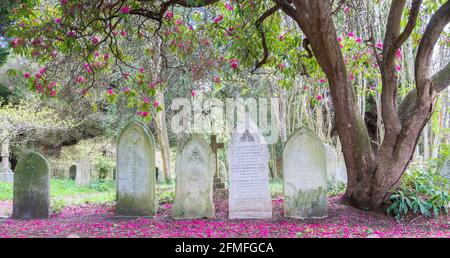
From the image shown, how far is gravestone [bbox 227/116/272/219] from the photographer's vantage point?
6.84m

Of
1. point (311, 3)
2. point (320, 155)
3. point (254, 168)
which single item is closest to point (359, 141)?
point (320, 155)

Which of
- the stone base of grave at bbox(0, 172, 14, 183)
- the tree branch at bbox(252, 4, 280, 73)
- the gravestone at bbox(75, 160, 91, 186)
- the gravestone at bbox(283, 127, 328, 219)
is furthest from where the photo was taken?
the stone base of grave at bbox(0, 172, 14, 183)

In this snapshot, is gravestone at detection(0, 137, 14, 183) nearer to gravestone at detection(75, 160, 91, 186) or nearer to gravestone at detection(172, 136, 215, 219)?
gravestone at detection(75, 160, 91, 186)

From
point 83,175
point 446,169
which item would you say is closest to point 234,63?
point 446,169

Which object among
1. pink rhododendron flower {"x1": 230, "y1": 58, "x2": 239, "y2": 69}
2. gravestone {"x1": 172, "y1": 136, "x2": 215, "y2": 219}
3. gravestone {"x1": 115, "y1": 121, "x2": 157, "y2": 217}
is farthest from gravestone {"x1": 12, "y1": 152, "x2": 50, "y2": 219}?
pink rhododendron flower {"x1": 230, "y1": 58, "x2": 239, "y2": 69}

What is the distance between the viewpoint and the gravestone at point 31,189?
690cm

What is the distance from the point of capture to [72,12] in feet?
20.5

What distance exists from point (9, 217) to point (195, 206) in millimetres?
3413

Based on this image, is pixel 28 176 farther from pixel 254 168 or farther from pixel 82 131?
pixel 82 131

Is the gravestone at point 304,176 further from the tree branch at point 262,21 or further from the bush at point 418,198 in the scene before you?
the tree branch at point 262,21

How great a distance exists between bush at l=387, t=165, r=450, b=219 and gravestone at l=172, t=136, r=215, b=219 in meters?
3.07

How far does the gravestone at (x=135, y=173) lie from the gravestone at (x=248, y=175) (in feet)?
4.68

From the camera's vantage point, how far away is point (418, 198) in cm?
653

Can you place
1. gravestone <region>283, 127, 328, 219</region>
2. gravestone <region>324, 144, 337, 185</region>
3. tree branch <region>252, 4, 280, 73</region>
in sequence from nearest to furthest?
gravestone <region>283, 127, 328, 219</region> → tree branch <region>252, 4, 280, 73</region> → gravestone <region>324, 144, 337, 185</region>
